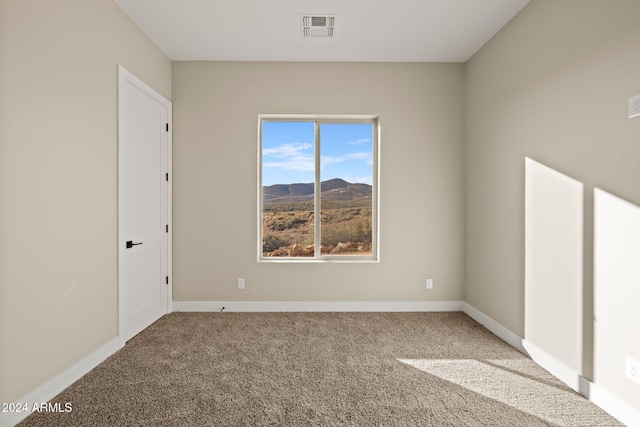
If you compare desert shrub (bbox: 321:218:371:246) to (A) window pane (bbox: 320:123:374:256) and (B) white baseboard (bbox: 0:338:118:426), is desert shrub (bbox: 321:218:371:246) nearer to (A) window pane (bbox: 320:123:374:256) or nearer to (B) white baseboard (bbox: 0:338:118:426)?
(A) window pane (bbox: 320:123:374:256)

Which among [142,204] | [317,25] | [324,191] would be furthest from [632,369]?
[142,204]

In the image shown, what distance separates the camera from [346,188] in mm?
3883

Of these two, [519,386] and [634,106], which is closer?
[634,106]

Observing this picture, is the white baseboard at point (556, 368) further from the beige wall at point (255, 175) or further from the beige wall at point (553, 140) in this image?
the beige wall at point (255, 175)

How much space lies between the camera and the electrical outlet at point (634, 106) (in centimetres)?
173

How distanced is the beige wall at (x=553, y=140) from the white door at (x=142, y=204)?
3.38 meters

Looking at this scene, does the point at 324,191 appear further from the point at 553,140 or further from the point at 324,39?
the point at 553,140

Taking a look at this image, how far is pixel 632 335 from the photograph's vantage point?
1773mm

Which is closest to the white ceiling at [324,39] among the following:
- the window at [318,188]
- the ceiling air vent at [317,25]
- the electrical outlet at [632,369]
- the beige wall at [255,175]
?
the ceiling air vent at [317,25]

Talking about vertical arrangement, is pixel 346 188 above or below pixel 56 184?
above

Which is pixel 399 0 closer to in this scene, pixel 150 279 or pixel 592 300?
pixel 592 300

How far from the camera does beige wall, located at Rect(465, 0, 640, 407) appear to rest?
1.83 metres

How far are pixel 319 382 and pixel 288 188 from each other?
2.24 metres

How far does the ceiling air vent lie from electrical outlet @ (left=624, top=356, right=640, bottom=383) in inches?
125
